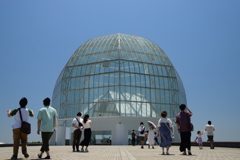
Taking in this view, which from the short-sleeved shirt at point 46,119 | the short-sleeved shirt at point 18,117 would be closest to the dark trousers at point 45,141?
the short-sleeved shirt at point 46,119

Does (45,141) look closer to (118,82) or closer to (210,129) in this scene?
(210,129)

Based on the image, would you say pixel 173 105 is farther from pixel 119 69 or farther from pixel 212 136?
pixel 212 136

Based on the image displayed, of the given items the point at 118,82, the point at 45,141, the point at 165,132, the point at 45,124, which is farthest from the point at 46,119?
the point at 118,82

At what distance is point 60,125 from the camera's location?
40469mm

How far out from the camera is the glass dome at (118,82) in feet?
122

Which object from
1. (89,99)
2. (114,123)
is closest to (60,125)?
(89,99)

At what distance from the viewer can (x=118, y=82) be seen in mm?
37281

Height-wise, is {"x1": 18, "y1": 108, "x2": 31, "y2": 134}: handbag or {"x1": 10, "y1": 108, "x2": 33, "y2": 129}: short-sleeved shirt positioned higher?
{"x1": 10, "y1": 108, "x2": 33, "y2": 129}: short-sleeved shirt

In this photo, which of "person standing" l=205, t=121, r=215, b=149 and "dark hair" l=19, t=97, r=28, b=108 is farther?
"person standing" l=205, t=121, r=215, b=149

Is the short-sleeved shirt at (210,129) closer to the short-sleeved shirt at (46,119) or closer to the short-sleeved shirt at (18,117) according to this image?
the short-sleeved shirt at (46,119)

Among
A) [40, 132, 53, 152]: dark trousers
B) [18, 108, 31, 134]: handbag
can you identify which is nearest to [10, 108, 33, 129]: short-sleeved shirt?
[18, 108, 31, 134]: handbag

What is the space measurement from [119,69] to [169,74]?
8706mm

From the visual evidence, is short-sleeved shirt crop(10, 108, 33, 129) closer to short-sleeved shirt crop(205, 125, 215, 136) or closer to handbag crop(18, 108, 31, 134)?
handbag crop(18, 108, 31, 134)

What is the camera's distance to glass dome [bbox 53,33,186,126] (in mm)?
37219
